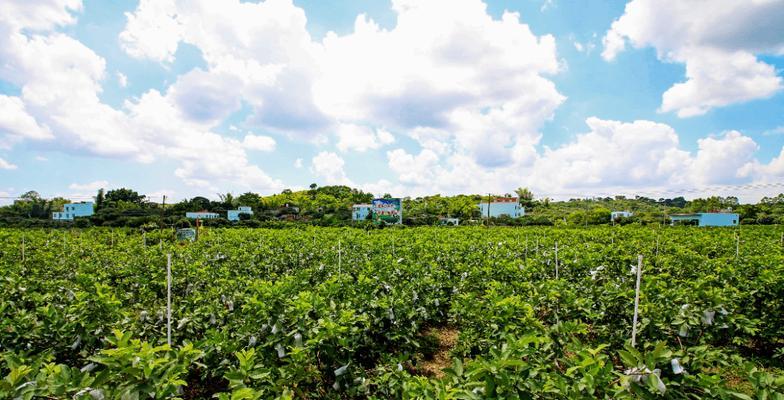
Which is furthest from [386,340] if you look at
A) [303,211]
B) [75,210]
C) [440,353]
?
[75,210]

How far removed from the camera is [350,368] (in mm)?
3672

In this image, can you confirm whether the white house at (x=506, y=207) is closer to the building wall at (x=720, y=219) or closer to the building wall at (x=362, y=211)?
the building wall at (x=362, y=211)

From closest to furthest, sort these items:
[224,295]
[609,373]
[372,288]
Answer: [609,373] → [224,295] → [372,288]

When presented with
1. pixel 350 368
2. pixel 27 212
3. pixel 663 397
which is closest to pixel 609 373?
pixel 663 397

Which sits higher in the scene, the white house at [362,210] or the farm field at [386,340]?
the white house at [362,210]

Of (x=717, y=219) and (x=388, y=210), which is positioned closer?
(x=388, y=210)

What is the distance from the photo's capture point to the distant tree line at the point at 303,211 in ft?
121

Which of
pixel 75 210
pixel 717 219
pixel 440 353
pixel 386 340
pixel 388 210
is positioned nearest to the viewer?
pixel 386 340

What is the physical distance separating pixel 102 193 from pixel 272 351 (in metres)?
63.8

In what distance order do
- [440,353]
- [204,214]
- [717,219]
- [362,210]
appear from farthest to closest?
[362,210]
[204,214]
[717,219]
[440,353]

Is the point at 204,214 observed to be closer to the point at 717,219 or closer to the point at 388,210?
the point at 388,210

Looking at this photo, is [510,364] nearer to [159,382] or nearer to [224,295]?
[159,382]

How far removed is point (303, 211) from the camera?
58.3 meters

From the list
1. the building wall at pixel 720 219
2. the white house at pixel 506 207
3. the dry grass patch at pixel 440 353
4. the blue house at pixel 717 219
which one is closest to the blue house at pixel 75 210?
the dry grass patch at pixel 440 353
